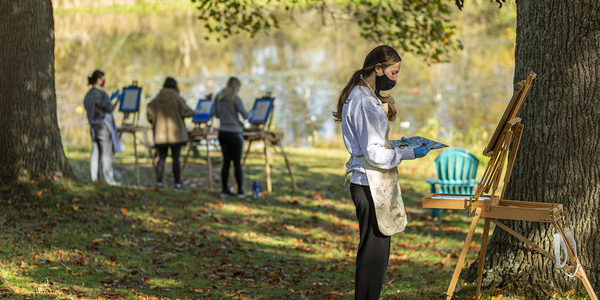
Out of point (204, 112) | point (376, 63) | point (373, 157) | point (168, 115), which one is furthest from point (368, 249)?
point (204, 112)

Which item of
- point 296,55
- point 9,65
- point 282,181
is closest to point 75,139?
point 282,181

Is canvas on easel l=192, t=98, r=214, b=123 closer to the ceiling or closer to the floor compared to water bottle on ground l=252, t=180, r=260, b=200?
closer to the ceiling

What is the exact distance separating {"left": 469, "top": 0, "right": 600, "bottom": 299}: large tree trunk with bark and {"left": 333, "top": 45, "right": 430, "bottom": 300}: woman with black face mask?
1199mm

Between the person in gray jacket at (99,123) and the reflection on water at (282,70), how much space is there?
656 cm

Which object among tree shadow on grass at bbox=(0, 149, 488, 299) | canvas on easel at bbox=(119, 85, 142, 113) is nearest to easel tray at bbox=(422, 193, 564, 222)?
tree shadow on grass at bbox=(0, 149, 488, 299)

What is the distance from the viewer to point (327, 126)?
2062 centimetres

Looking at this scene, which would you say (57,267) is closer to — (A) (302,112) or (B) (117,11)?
(A) (302,112)

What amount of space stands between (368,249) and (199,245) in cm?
366

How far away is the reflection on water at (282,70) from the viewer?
66.3 ft

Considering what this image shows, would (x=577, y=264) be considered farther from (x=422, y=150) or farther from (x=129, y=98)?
(x=129, y=98)

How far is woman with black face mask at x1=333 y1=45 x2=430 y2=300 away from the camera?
3.63 meters

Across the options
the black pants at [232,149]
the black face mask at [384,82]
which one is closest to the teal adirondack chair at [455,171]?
the black pants at [232,149]

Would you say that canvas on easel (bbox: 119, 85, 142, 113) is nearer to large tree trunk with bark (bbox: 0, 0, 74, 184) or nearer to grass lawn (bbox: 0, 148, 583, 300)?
grass lawn (bbox: 0, 148, 583, 300)

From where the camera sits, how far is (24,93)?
24.8 ft
